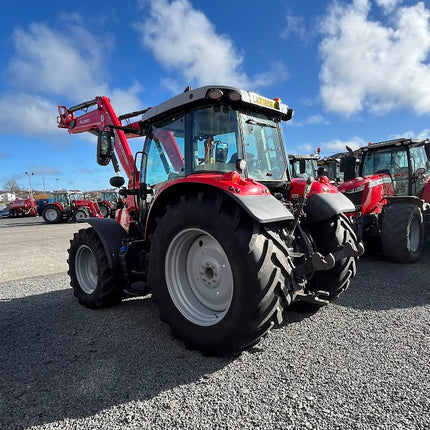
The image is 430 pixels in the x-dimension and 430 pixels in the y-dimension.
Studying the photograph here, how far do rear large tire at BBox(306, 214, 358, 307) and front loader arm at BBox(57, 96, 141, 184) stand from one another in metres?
3.11

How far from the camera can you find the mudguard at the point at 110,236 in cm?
383

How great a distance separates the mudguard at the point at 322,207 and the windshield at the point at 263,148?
0.49 meters

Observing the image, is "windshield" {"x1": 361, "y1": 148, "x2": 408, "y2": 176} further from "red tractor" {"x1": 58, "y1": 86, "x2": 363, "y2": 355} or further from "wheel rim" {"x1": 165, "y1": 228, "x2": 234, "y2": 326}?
"wheel rim" {"x1": 165, "y1": 228, "x2": 234, "y2": 326}

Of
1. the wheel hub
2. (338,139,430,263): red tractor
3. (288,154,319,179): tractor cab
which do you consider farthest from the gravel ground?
(288,154,319,179): tractor cab

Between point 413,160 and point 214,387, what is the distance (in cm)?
703

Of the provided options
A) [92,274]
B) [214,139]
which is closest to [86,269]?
[92,274]

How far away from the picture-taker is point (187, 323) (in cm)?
282

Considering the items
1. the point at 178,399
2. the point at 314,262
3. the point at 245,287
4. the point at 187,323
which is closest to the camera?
the point at 178,399

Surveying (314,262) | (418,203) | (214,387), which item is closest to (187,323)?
(214,387)

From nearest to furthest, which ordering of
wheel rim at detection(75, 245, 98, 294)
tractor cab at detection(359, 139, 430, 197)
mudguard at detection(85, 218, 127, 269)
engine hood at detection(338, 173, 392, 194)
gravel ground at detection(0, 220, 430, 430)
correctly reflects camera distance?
gravel ground at detection(0, 220, 430, 430), mudguard at detection(85, 218, 127, 269), wheel rim at detection(75, 245, 98, 294), engine hood at detection(338, 173, 392, 194), tractor cab at detection(359, 139, 430, 197)

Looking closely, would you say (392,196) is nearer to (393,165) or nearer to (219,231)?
(393,165)

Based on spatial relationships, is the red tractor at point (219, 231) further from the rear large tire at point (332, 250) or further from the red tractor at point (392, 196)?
the red tractor at point (392, 196)

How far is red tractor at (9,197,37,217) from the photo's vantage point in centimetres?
A: 3066

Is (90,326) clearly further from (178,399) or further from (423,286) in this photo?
(423,286)
